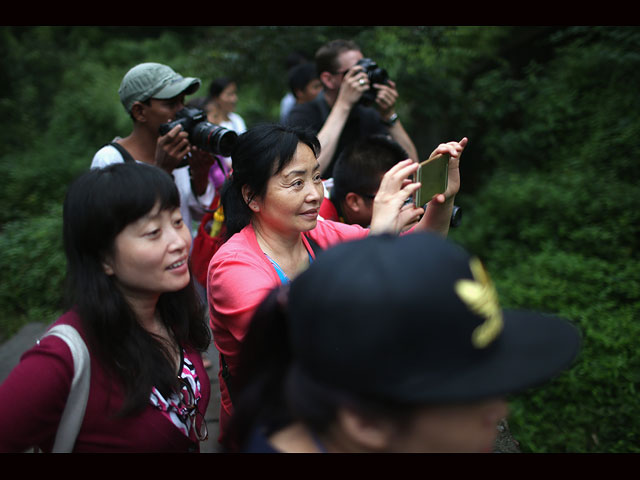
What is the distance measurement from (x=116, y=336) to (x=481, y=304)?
3.40ft

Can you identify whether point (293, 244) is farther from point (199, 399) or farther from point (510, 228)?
point (510, 228)

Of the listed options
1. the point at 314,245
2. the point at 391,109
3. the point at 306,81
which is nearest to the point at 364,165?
the point at 314,245

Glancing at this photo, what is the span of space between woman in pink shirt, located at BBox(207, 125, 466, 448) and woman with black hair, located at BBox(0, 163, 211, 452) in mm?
236

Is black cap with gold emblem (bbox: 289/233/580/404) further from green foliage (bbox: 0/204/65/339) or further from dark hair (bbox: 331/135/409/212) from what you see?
green foliage (bbox: 0/204/65/339)

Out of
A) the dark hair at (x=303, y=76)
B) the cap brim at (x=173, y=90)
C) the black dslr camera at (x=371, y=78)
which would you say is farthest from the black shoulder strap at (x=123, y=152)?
the dark hair at (x=303, y=76)

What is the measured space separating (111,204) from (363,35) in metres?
5.41

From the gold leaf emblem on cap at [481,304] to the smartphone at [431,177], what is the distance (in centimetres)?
96

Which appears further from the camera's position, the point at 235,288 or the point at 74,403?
the point at 235,288

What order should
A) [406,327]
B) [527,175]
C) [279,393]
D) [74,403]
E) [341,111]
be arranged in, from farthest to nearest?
[527,175], [341,111], [74,403], [279,393], [406,327]

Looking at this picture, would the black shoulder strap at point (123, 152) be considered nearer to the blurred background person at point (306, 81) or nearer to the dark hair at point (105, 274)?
the dark hair at point (105, 274)

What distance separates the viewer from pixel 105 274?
155 cm

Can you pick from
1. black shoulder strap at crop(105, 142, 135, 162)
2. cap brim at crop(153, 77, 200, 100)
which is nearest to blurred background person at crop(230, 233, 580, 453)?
black shoulder strap at crop(105, 142, 135, 162)

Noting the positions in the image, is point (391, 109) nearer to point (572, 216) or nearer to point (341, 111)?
point (341, 111)

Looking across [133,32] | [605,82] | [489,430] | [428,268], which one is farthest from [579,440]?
[133,32]
